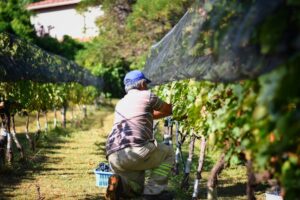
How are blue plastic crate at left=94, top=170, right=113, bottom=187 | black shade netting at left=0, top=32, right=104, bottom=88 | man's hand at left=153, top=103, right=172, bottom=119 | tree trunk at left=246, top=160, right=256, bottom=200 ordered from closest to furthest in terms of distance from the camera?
tree trunk at left=246, top=160, right=256, bottom=200
man's hand at left=153, top=103, right=172, bottom=119
blue plastic crate at left=94, top=170, right=113, bottom=187
black shade netting at left=0, top=32, right=104, bottom=88

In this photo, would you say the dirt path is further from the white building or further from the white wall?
the white wall

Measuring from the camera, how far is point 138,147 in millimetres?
5523

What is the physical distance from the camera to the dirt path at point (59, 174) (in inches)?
280

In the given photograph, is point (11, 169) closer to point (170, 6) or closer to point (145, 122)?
point (145, 122)

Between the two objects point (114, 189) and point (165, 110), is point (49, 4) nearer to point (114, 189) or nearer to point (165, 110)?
point (165, 110)

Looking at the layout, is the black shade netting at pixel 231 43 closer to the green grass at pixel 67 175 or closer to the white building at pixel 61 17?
the green grass at pixel 67 175

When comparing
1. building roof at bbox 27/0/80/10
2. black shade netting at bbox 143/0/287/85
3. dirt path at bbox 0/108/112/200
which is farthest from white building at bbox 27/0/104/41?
black shade netting at bbox 143/0/287/85

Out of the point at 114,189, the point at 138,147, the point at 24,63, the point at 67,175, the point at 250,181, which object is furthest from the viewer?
the point at 24,63

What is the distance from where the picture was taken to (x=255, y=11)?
8.64 ft

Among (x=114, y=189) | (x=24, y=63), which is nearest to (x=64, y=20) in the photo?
(x=24, y=63)

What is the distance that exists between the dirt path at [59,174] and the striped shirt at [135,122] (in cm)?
137

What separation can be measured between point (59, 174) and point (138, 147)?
3.65 metres

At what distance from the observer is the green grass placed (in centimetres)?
711

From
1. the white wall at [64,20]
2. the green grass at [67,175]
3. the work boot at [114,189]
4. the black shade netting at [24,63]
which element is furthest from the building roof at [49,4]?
the work boot at [114,189]
